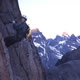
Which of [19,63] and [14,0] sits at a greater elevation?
[14,0]

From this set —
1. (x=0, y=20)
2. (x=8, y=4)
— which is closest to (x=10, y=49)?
(x=0, y=20)

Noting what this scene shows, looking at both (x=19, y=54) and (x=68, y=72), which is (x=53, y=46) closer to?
(x=68, y=72)

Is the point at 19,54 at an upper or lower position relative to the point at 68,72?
upper

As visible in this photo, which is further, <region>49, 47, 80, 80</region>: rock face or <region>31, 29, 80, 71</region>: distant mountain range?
<region>31, 29, 80, 71</region>: distant mountain range

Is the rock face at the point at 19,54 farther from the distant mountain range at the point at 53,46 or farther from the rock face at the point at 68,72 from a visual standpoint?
the distant mountain range at the point at 53,46

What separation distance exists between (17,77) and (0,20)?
554cm

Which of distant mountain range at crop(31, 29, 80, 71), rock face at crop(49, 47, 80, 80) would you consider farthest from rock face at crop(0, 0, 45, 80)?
distant mountain range at crop(31, 29, 80, 71)

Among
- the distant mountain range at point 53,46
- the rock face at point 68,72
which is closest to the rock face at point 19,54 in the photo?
the rock face at point 68,72

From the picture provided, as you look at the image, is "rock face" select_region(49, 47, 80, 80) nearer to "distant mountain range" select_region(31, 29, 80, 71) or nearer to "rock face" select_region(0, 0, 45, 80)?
"rock face" select_region(0, 0, 45, 80)

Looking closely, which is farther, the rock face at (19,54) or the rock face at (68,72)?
the rock face at (68,72)

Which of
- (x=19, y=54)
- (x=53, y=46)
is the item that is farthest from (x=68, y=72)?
(x=53, y=46)

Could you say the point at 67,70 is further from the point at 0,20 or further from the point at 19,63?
the point at 0,20

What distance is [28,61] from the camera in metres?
17.5

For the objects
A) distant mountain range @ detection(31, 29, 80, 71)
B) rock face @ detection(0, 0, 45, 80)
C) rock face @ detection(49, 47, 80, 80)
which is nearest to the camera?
rock face @ detection(0, 0, 45, 80)
